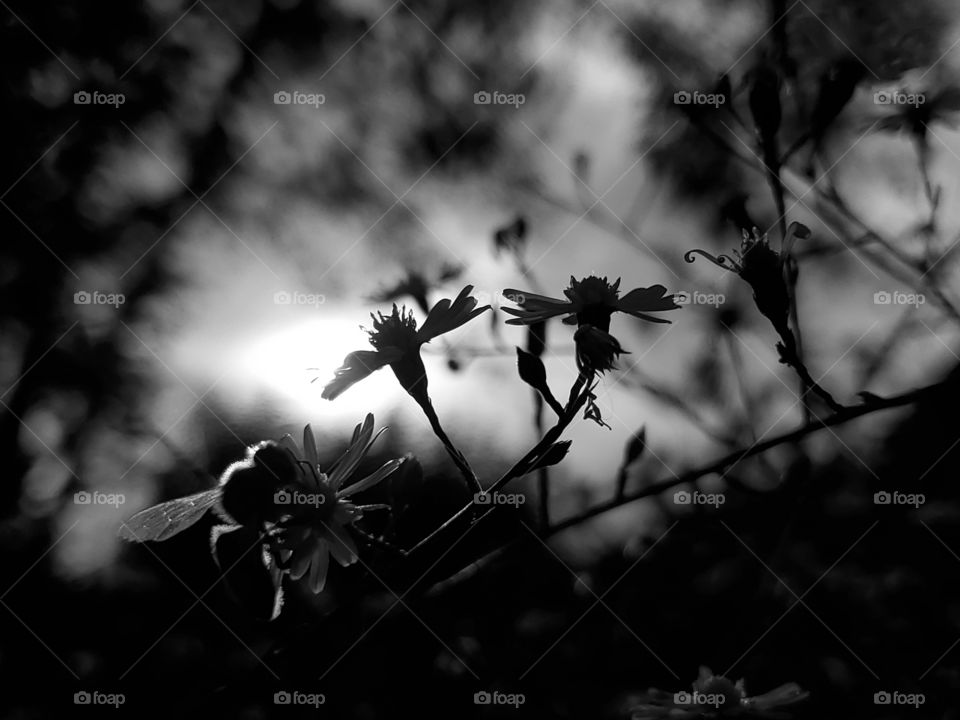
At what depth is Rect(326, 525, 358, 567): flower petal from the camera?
3.26 feet

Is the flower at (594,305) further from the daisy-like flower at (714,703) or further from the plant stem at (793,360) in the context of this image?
the daisy-like flower at (714,703)

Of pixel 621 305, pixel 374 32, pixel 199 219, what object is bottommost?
pixel 621 305

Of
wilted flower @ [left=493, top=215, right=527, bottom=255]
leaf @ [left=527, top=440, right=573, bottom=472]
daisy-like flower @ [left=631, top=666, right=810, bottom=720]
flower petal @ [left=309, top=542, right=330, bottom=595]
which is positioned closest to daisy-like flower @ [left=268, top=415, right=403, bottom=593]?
flower petal @ [left=309, top=542, right=330, bottom=595]

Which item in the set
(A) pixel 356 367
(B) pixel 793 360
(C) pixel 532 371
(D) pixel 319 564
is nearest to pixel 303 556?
(D) pixel 319 564

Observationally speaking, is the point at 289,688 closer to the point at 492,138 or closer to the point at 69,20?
the point at 492,138

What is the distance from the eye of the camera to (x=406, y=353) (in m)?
1.23

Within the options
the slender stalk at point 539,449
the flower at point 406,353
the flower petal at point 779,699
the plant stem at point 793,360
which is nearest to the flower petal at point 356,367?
the flower at point 406,353

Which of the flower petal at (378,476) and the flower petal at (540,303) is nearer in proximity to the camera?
the flower petal at (378,476)

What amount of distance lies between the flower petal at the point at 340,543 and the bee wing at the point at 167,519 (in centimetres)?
16

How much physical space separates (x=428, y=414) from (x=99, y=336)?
8.71 feet

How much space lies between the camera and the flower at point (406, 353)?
1.16m

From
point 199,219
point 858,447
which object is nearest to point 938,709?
point 858,447

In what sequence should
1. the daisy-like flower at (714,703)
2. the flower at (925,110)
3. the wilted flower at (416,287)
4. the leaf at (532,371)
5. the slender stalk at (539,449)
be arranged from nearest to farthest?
the slender stalk at (539,449), the leaf at (532,371), the daisy-like flower at (714,703), the wilted flower at (416,287), the flower at (925,110)

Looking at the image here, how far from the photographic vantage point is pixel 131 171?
347 cm
